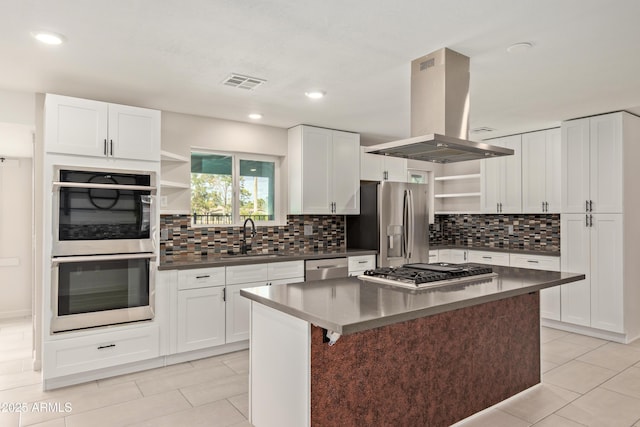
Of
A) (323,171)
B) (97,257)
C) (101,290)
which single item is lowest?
(101,290)

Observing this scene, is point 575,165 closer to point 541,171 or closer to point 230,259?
point 541,171

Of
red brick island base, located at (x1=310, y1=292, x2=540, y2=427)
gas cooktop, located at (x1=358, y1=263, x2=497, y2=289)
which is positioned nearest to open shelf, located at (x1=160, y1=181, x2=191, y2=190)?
gas cooktop, located at (x1=358, y1=263, x2=497, y2=289)

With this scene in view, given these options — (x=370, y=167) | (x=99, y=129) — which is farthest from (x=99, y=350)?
(x=370, y=167)

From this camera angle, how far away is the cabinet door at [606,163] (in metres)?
4.25

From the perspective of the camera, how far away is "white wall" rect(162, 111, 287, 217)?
14.0ft

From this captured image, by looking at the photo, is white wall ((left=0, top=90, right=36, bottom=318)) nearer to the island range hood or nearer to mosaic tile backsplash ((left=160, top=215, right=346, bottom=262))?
mosaic tile backsplash ((left=160, top=215, right=346, bottom=262))

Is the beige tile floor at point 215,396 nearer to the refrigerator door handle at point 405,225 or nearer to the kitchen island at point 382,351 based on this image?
the kitchen island at point 382,351

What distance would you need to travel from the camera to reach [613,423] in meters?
2.64

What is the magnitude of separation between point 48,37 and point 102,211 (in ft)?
4.50

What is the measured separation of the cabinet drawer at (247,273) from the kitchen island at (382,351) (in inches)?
61.7

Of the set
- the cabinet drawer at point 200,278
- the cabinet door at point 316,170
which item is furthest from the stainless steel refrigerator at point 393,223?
the cabinet drawer at point 200,278

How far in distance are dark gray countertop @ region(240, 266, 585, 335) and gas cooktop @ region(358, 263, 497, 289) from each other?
0.20 ft

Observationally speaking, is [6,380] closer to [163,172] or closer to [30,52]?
[163,172]

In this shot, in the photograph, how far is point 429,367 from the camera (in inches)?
99.0
